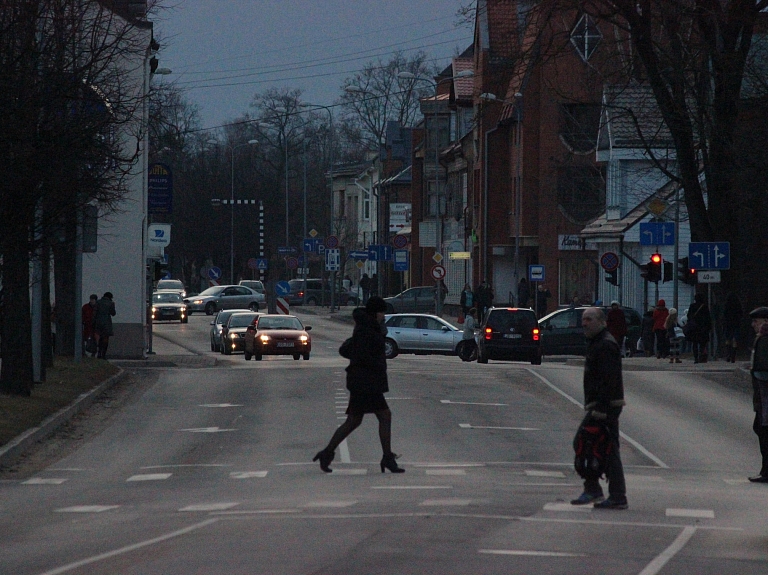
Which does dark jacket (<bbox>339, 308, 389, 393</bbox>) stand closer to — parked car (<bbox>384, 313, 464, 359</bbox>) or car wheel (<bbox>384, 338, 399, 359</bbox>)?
car wheel (<bbox>384, 338, 399, 359</bbox>)

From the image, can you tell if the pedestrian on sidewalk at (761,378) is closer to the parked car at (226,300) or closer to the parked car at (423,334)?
the parked car at (423,334)

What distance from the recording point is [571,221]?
62.6 metres

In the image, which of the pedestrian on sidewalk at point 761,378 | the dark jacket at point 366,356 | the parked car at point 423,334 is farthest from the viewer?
the parked car at point 423,334

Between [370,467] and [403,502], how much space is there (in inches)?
143

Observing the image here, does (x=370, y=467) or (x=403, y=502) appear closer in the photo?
(x=403, y=502)

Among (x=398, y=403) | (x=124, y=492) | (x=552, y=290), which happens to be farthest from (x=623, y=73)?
(x=552, y=290)

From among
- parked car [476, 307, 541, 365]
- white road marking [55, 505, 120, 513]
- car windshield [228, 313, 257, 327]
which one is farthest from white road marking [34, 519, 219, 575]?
car windshield [228, 313, 257, 327]

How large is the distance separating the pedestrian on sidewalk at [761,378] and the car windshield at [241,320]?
100 feet

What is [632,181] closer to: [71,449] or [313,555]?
[71,449]

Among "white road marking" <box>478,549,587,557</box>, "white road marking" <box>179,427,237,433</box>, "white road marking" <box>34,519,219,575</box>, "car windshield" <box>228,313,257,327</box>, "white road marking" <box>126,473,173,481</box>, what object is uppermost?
"car windshield" <box>228,313,257,327</box>

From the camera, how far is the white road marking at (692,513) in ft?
37.3

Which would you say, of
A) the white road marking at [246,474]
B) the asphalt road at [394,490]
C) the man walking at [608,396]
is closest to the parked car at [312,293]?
the asphalt road at [394,490]

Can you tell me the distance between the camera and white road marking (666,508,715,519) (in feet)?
37.3

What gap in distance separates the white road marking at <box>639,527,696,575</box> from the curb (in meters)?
8.86
